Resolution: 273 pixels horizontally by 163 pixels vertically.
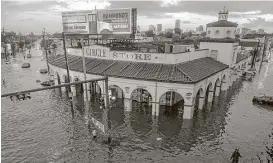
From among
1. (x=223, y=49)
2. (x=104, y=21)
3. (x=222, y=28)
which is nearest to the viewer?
(x=104, y=21)

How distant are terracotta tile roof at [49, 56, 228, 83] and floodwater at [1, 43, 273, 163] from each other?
5333 mm

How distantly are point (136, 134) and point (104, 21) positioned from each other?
18432 mm

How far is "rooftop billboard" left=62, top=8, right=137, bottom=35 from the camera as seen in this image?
3101 centimetres

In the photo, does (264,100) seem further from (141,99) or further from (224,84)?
(141,99)

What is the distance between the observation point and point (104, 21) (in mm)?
31953

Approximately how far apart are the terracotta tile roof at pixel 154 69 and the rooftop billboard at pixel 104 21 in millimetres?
4780

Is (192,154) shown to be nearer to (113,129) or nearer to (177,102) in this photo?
(113,129)

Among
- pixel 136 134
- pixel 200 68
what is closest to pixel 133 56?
pixel 200 68

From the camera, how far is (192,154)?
19094 mm

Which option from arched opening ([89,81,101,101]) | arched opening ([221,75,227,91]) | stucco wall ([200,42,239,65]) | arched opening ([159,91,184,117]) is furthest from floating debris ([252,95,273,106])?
arched opening ([89,81,101,101])

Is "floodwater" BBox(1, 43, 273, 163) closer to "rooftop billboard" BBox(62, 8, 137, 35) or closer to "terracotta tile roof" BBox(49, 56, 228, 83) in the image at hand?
"terracotta tile roof" BBox(49, 56, 228, 83)

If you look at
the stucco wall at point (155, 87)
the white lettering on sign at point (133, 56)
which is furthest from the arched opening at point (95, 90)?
the white lettering on sign at point (133, 56)

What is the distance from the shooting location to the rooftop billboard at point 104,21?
31.0m

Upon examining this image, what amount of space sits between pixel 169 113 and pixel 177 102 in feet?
13.7
